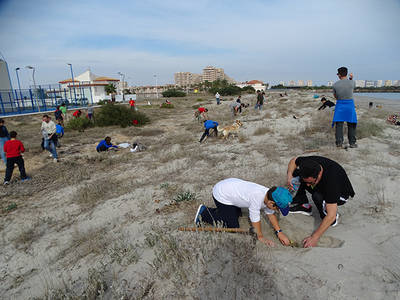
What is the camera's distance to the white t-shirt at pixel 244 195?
264 cm

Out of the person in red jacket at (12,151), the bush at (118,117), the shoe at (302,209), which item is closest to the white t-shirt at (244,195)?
the shoe at (302,209)

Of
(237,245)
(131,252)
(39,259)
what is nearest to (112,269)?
(131,252)

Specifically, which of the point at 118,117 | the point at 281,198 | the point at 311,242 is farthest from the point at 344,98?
the point at 118,117

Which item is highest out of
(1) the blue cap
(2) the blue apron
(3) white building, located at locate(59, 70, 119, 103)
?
(3) white building, located at locate(59, 70, 119, 103)

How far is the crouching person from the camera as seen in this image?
2438mm

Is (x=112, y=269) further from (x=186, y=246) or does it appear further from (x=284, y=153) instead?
(x=284, y=153)

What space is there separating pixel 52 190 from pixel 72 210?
163 centimetres

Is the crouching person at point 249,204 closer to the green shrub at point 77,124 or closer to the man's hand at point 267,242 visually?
the man's hand at point 267,242

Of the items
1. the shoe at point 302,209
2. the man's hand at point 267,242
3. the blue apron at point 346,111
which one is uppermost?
the blue apron at point 346,111

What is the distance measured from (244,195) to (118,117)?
14853 mm

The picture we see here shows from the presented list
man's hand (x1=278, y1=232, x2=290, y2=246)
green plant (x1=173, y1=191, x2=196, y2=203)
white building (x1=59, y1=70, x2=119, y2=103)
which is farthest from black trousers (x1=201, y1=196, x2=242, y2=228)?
white building (x1=59, y1=70, x2=119, y2=103)

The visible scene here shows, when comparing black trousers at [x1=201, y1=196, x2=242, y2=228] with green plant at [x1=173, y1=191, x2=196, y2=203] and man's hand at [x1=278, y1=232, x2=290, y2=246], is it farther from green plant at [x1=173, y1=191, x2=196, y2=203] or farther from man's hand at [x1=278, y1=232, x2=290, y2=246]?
green plant at [x1=173, y1=191, x2=196, y2=203]

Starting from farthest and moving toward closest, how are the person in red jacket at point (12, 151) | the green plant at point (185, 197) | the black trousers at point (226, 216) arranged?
the person in red jacket at point (12, 151)
the green plant at point (185, 197)
the black trousers at point (226, 216)

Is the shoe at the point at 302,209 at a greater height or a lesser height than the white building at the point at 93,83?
lesser
